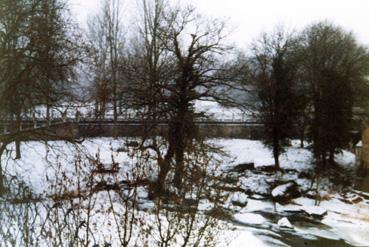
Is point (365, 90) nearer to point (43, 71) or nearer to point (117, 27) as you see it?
point (117, 27)

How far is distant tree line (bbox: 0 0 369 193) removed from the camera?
10.5 meters

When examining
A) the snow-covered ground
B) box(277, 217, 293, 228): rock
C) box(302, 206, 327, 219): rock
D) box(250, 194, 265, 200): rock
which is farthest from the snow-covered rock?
box(250, 194, 265, 200): rock

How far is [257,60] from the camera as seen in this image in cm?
3092

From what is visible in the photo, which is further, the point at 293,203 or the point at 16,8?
the point at 293,203

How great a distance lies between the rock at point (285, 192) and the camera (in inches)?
898

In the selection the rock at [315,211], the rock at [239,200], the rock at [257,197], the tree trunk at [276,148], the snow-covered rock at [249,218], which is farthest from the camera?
the tree trunk at [276,148]

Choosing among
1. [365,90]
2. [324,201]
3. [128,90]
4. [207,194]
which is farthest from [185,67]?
[365,90]

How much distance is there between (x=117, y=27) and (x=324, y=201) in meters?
22.9

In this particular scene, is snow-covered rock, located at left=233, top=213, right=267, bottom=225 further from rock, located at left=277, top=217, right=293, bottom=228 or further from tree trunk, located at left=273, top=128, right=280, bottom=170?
tree trunk, located at left=273, top=128, right=280, bottom=170

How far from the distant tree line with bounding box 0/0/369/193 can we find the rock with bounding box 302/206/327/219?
6.56 m

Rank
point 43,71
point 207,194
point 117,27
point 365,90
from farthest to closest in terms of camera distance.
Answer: point 117,27
point 365,90
point 43,71
point 207,194

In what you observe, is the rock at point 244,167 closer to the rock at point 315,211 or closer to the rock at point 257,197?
the rock at point 257,197

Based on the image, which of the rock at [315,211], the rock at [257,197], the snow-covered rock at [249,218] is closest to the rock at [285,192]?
the rock at [257,197]

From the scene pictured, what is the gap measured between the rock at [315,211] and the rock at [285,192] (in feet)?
6.49
